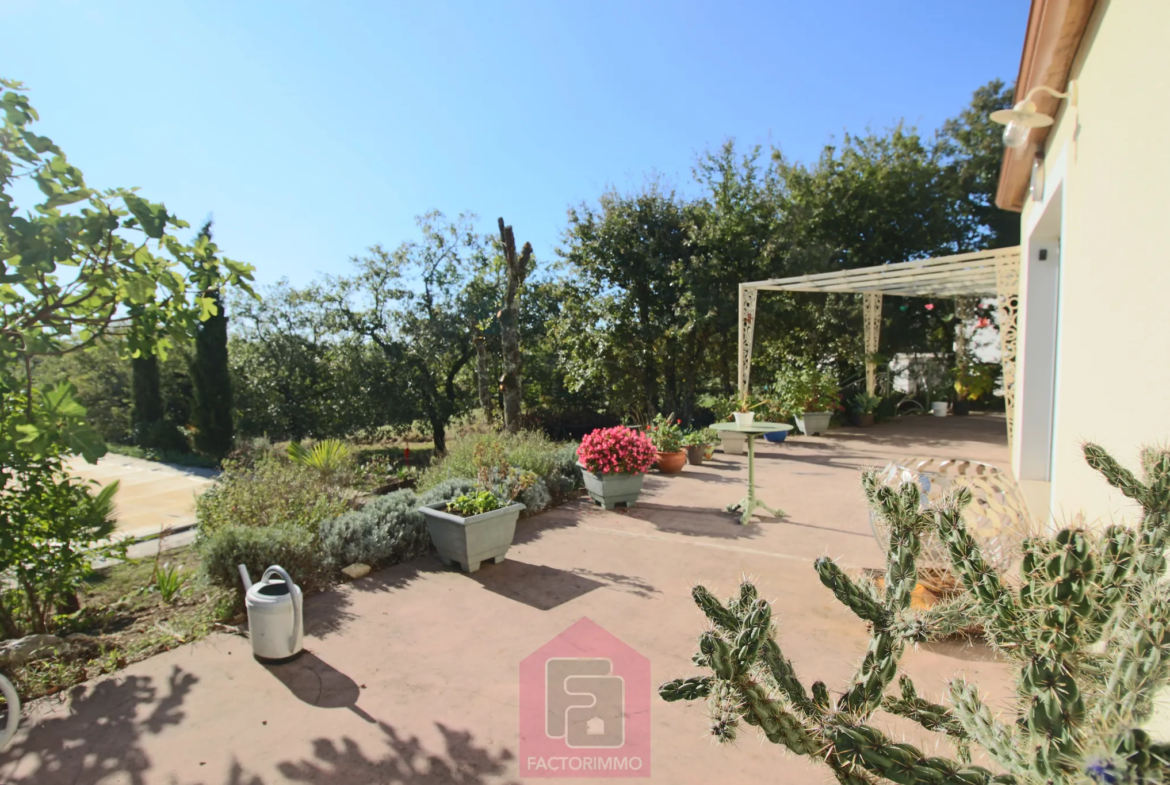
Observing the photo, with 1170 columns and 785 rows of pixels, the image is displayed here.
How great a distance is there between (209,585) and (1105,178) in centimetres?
571

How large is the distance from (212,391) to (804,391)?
14.9m

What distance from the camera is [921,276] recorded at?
905 centimetres

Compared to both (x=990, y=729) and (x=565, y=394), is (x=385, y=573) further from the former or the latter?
(x=565, y=394)

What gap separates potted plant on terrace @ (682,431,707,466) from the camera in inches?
354

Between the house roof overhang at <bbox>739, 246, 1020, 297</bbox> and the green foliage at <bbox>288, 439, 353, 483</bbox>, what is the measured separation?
7483mm

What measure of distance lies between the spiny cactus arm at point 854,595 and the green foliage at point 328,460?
649 cm

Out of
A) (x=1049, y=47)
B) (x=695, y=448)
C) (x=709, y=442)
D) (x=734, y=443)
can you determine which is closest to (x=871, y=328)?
(x=734, y=443)

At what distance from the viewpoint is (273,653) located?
3.12 m

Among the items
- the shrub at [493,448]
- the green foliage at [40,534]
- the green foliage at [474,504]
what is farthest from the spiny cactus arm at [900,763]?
the shrub at [493,448]

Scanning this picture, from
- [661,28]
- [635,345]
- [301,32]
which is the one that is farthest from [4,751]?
[635,345]

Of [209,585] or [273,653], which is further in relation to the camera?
[209,585]

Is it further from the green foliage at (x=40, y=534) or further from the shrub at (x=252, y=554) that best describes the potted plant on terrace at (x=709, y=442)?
the green foliage at (x=40, y=534)

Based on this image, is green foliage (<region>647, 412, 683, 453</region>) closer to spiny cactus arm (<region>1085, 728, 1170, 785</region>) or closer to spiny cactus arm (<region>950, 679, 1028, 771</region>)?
spiny cactus arm (<region>950, 679, 1028, 771</region>)

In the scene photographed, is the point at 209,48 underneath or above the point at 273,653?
above
